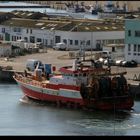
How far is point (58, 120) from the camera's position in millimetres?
6277

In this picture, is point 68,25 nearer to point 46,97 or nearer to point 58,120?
point 46,97

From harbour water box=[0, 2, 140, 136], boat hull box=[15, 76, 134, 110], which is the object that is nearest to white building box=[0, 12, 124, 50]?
harbour water box=[0, 2, 140, 136]

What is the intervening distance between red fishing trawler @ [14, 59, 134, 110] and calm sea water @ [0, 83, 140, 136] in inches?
5.9

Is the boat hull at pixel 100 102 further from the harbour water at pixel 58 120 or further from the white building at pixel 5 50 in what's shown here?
the white building at pixel 5 50

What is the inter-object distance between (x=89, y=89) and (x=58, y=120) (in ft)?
3.54

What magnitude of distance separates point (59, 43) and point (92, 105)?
665 centimetres

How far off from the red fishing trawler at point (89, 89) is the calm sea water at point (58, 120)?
0.15 metres

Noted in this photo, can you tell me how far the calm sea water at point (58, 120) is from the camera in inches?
209

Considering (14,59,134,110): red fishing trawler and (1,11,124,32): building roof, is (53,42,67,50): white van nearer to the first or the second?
(1,11,124,32): building roof

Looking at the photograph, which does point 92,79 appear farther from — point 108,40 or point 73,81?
point 108,40

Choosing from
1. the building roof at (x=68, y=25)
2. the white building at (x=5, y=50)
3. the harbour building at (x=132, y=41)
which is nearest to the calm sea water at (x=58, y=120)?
the harbour building at (x=132, y=41)

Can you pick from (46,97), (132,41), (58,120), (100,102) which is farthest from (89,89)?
(132,41)
